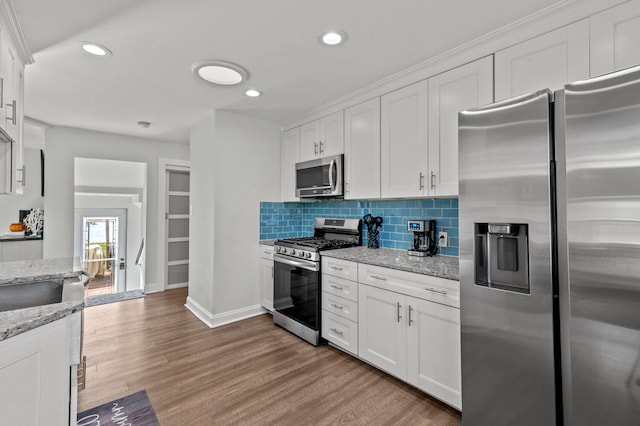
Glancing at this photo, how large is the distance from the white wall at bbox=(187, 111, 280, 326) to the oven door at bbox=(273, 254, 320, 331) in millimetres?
488

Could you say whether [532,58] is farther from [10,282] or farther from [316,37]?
[10,282]

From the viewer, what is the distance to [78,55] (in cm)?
215

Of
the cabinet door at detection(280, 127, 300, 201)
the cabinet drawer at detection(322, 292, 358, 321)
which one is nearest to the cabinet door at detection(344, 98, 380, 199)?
the cabinet door at detection(280, 127, 300, 201)

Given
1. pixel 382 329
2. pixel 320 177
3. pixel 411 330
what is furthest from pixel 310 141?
pixel 411 330

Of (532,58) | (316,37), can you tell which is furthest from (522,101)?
(316,37)

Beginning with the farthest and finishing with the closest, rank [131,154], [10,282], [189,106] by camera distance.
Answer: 1. [131,154]
2. [189,106]
3. [10,282]

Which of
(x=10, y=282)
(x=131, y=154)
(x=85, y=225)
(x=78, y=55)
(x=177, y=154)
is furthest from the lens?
(x=85, y=225)

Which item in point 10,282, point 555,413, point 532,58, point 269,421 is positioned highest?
point 532,58

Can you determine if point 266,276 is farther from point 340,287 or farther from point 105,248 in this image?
point 105,248

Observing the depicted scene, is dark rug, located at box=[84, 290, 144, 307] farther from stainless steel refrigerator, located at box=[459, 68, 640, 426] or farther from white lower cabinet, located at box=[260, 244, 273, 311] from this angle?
stainless steel refrigerator, located at box=[459, 68, 640, 426]

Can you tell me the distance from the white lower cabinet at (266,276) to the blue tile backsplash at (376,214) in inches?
9.6

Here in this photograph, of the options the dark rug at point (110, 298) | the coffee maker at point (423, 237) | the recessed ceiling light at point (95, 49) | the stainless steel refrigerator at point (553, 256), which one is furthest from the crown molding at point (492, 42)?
the dark rug at point (110, 298)

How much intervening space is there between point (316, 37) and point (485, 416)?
2.43 m

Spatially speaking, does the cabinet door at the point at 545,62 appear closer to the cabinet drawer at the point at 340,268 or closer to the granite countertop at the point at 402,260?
the granite countertop at the point at 402,260
